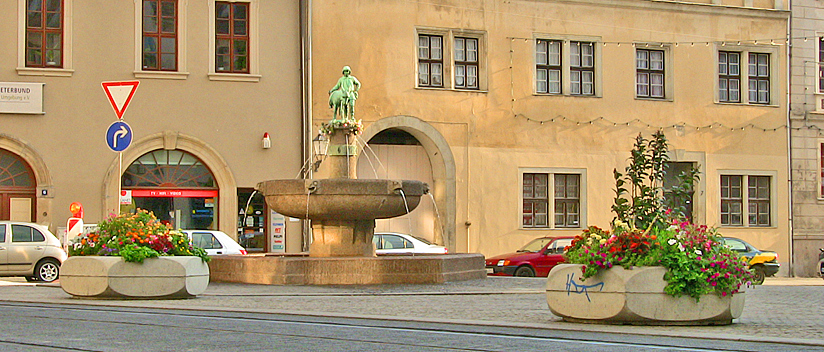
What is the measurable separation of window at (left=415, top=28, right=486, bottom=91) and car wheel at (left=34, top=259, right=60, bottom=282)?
37.5ft

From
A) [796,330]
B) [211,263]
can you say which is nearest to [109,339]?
[796,330]

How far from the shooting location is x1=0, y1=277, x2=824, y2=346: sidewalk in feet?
36.5

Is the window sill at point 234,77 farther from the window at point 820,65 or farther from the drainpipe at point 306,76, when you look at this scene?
the window at point 820,65

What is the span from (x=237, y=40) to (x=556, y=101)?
359 inches

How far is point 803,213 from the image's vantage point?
35.0 meters

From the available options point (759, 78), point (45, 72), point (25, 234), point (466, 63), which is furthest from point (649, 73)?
point (25, 234)

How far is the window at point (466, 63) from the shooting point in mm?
31781

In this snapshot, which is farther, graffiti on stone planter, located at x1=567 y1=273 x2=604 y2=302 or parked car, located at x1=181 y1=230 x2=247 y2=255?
parked car, located at x1=181 y1=230 x2=247 y2=255

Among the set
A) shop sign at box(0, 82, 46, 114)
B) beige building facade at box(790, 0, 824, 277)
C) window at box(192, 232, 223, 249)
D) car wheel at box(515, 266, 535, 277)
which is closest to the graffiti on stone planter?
window at box(192, 232, 223, 249)

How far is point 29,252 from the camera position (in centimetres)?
2312

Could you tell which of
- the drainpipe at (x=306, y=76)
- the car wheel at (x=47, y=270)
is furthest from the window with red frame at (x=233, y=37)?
the car wheel at (x=47, y=270)

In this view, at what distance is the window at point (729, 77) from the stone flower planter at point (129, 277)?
2304 cm

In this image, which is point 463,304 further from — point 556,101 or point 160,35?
point 556,101

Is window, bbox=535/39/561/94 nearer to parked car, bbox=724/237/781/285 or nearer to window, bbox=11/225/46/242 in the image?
parked car, bbox=724/237/781/285
